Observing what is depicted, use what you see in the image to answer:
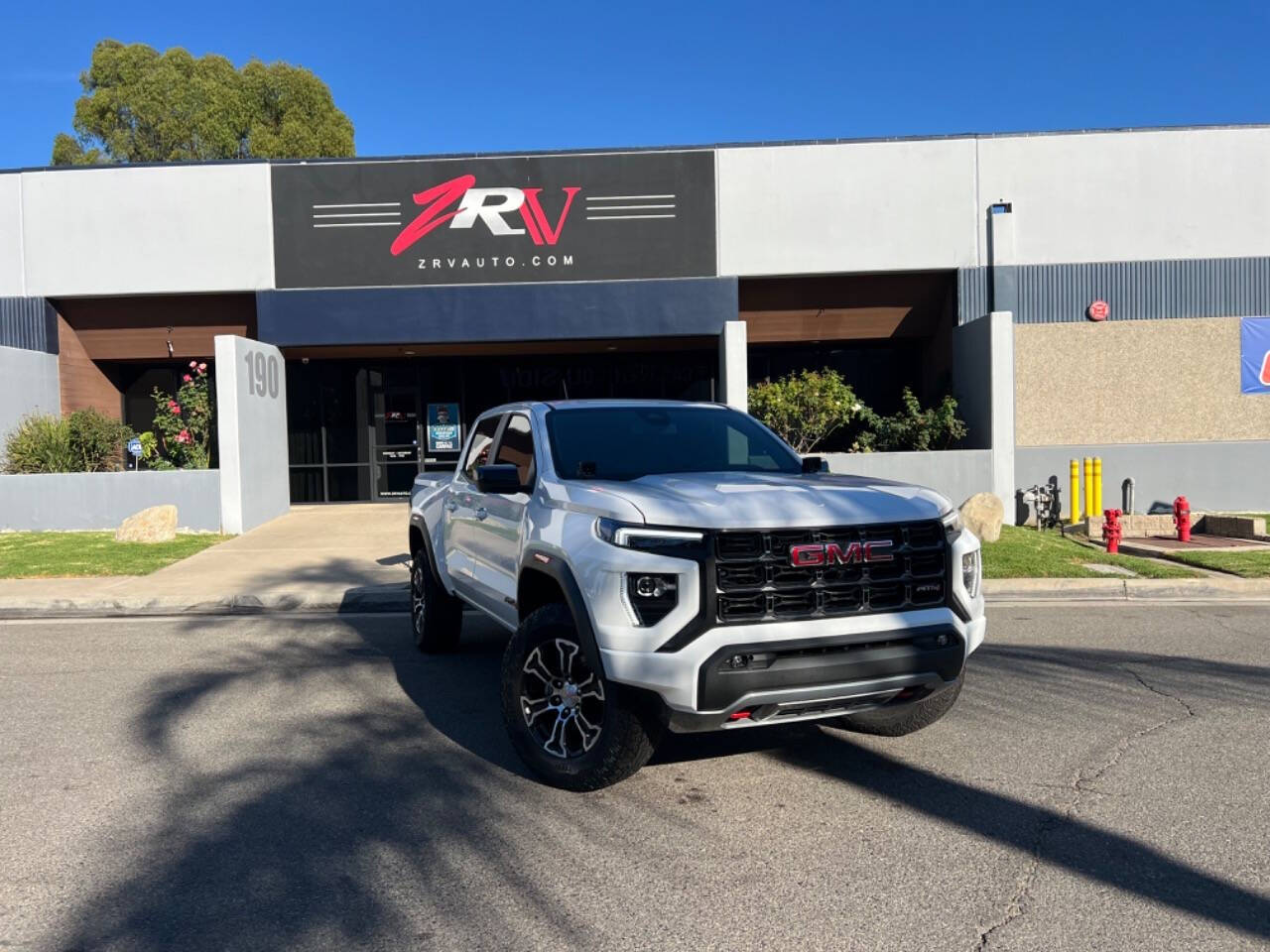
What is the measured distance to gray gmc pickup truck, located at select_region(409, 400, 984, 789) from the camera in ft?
13.7

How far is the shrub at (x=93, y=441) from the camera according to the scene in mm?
16438

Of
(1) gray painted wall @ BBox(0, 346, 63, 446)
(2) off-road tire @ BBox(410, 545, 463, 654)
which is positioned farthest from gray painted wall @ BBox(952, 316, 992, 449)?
(1) gray painted wall @ BBox(0, 346, 63, 446)

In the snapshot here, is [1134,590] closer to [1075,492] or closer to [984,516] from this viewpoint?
[984,516]

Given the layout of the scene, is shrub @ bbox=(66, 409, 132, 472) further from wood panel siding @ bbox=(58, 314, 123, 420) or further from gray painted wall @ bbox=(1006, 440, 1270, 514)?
gray painted wall @ bbox=(1006, 440, 1270, 514)

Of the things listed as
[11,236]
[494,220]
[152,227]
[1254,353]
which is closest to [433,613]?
[494,220]

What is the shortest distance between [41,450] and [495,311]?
7.59 m

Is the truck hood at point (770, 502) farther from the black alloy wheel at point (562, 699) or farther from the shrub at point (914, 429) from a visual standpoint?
the shrub at point (914, 429)

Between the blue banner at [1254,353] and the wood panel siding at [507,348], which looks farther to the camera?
the wood panel siding at [507,348]

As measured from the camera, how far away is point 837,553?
4336mm

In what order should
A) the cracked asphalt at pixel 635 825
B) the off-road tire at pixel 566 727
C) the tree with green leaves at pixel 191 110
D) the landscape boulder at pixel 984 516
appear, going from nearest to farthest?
1. the cracked asphalt at pixel 635 825
2. the off-road tire at pixel 566 727
3. the landscape boulder at pixel 984 516
4. the tree with green leaves at pixel 191 110

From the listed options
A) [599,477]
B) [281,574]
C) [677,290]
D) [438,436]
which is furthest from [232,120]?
[599,477]

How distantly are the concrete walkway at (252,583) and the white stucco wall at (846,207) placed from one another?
8.06 metres

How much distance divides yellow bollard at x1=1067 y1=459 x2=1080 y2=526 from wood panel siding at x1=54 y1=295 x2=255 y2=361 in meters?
14.5

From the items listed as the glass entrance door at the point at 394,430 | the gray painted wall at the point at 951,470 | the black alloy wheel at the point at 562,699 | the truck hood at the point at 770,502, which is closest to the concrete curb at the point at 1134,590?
the gray painted wall at the point at 951,470
